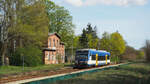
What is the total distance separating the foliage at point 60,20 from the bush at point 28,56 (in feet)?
81.7

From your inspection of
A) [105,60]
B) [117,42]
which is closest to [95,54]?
[105,60]

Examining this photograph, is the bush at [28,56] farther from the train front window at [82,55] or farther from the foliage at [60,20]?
the foliage at [60,20]

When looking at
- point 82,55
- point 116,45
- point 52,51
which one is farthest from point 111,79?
point 116,45

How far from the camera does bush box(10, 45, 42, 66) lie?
36.7 meters

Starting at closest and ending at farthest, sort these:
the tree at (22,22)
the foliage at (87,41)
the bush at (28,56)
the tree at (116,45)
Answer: the tree at (22,22) < the bush at (28,56) < the foliage at (87,41) < the tree at (116,45)

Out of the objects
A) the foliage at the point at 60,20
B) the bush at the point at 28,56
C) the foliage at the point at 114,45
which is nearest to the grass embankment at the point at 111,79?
the bush at the point at 28,56

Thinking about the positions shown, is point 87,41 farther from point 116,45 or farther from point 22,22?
point 22,22

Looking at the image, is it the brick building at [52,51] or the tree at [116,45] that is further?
the tree at [116,45]

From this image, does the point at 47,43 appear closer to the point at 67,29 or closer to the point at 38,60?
the point at 38,60

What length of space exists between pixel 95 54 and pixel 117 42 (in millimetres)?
53289

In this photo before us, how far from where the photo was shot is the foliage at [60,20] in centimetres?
6307

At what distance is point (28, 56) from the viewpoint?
37.2 m

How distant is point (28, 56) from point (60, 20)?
28.2m

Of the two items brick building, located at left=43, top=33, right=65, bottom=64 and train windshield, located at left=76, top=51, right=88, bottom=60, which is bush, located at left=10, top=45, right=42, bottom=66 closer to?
train windshield, located at left=76, top=51, right=88, bottom=60
